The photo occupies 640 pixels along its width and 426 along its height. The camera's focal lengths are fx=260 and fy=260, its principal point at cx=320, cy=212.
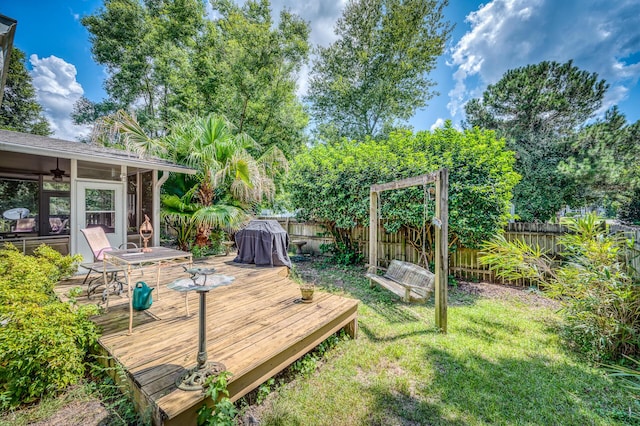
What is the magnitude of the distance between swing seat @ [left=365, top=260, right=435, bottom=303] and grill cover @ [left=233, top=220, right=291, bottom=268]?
2234mm

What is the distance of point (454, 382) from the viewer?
2.85 meters

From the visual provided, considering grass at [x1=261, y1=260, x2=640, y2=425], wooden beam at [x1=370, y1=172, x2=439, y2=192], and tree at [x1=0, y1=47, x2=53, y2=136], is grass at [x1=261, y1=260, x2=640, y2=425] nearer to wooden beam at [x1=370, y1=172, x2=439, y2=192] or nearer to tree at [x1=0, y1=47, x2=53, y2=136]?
wooden beam at [x1=370, y1=172, x2=439, y2=192]

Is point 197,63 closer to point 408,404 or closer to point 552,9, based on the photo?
point 552,9

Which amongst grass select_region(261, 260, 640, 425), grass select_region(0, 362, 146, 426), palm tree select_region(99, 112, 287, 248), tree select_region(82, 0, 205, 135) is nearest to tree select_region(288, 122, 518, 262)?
palm tree select_region(99, 112, 287, 248)

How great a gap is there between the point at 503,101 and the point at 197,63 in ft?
50.6

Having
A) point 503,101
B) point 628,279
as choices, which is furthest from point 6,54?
point 503,101

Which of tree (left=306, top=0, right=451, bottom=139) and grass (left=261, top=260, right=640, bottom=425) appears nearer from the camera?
grass (left=261, top=260, right=640, bottom=425)

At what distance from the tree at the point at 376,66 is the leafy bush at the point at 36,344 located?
54.0 ft

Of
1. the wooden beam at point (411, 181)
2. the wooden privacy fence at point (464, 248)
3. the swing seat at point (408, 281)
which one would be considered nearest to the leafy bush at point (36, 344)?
the swing seat at point (408, 281)

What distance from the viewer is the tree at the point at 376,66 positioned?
14.5 m

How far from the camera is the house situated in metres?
5.46

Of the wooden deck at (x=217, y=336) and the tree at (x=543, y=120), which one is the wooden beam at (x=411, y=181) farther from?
the tree at (x=543, y=120)

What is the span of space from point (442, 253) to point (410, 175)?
3.10 metres

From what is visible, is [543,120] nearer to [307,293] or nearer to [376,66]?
[376,66]
